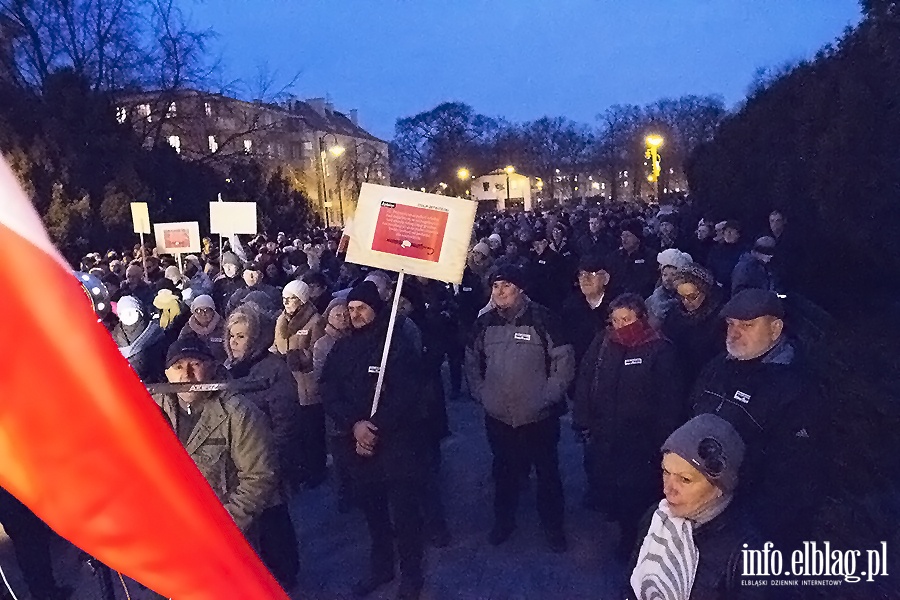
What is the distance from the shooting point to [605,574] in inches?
186

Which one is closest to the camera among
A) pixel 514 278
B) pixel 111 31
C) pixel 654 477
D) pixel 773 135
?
pixel 654 477

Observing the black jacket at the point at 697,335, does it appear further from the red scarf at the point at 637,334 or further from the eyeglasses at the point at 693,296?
the red scarf at the point at 637,334

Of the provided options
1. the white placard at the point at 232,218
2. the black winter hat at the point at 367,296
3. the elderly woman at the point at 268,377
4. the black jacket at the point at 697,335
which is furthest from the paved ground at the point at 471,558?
the white placard at the point at 232,218

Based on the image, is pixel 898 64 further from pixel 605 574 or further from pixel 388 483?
pixel 388 483

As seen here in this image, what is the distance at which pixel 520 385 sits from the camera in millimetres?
4812

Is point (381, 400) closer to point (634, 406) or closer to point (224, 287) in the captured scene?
point (634, 406)

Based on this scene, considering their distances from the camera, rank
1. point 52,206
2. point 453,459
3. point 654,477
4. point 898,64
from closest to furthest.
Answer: point 654,477 < point 898,64 < point 453,459 < point 52,206

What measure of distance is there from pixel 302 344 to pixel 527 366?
210 centimetres

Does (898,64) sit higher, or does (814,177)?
(898,64)

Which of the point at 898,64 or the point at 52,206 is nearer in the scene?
the point at 898,64

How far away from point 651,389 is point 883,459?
129 centimetres

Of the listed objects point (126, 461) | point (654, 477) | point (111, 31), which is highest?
point (111, 31)

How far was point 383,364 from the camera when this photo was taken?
13.9ft

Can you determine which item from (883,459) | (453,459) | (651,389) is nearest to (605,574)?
(651,389)
